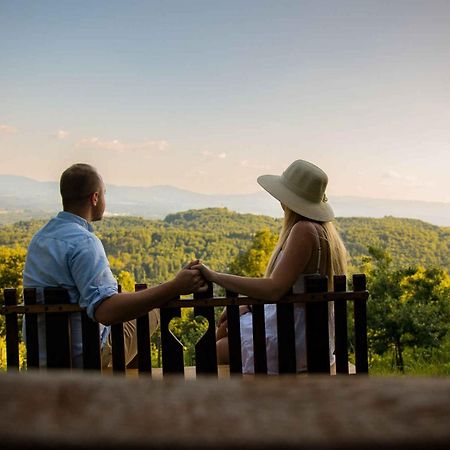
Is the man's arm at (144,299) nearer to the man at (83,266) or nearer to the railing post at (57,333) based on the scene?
the man at (83,266)

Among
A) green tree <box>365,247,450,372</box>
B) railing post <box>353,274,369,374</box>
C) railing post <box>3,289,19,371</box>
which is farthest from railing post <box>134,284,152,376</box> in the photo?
green tree <box>365,247,450,372</box>

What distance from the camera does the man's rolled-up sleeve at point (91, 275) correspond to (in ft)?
10.6

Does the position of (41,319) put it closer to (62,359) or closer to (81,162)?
(62,359)

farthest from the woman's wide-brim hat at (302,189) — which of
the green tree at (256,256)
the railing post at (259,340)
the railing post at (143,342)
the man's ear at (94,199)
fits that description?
the green tree at (256,256)

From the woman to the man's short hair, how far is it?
0.73 meters

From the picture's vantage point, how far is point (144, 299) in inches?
130

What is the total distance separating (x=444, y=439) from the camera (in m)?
0.41

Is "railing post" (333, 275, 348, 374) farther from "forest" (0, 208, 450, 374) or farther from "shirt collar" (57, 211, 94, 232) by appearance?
"shirt collar" (57, 211, 94, 232)

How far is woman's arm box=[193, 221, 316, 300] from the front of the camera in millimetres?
3451

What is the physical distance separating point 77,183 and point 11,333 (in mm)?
1010

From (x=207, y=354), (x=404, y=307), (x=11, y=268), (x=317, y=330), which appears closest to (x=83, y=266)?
(x=207, y=354)

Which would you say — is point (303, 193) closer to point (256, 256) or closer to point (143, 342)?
point (143, 342)

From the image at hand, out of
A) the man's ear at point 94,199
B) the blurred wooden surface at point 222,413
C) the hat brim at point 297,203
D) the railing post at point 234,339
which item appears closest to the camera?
the blurred wooden surface at point 222,413

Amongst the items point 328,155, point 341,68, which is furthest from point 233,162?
point 341,68
